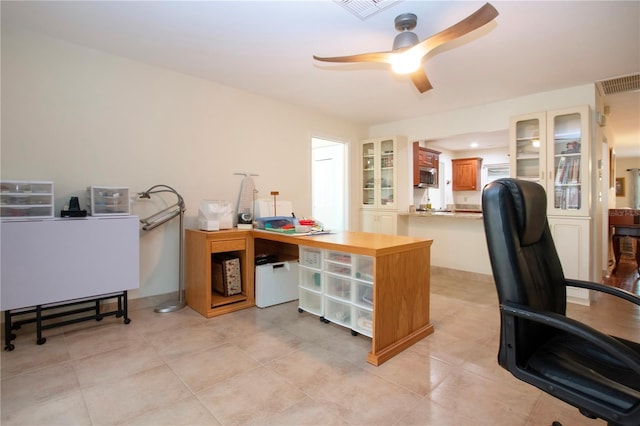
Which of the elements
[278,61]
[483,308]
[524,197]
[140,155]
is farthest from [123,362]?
[483,308]

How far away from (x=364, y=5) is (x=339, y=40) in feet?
1.58

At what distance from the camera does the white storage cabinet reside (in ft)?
7.48

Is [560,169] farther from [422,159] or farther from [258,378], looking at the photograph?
[258,378]

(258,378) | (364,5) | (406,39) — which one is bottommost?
(258,378)

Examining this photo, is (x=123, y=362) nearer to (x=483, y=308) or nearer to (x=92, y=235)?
(x=92, y=235)

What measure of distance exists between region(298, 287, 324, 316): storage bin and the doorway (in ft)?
7.54

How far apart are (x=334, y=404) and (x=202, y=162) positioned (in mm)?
2701

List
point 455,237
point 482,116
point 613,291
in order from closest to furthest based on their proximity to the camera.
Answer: point 613,291 < point 482,116 < point 455,237

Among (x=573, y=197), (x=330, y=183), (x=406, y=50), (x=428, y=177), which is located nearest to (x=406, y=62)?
(x=406, y=50)

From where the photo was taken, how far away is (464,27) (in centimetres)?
170

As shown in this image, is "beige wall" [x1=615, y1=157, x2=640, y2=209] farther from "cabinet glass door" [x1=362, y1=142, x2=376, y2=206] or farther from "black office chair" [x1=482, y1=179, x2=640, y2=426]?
"black office chair" [x1=482, y1=179, x2=640, y2=426]

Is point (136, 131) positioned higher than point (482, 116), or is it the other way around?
point (482, 116)

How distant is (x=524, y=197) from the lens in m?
1.30

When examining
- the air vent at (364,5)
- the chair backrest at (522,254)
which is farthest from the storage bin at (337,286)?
the air vent at (364,5)
